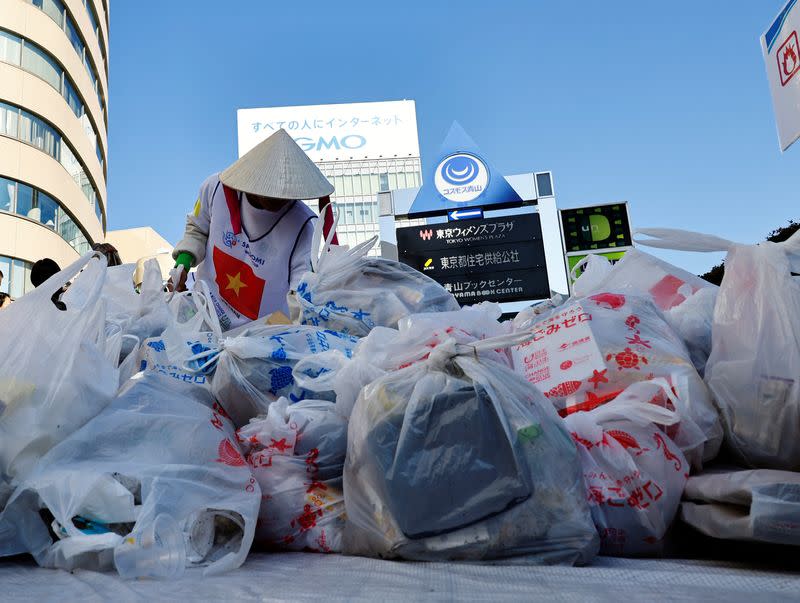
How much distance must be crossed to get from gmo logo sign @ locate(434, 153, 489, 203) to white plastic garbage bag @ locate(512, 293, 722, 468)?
358 inches

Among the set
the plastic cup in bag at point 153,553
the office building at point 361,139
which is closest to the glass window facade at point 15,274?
the plastic cup in bag at point 153,553

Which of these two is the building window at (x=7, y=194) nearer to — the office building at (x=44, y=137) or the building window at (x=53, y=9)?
the office building at (x=44, y=137)

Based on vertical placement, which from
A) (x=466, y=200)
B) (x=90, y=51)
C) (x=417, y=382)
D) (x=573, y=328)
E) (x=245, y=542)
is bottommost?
(x=245, y=542)

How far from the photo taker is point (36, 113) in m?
20.4

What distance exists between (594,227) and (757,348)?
830 cm

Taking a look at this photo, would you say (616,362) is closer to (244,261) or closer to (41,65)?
(244,261)

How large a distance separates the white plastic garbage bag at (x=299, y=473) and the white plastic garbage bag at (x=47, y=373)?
338 mm

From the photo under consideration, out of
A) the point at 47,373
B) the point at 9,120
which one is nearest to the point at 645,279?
the point at 47,373

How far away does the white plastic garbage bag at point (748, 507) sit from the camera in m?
1.08

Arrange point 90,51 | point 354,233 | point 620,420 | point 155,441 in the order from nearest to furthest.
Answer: point 155,441 < point 620,420 < point 90,51 < point 354,233

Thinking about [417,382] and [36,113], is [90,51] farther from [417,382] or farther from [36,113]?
[417,382]

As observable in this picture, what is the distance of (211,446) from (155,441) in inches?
4.1

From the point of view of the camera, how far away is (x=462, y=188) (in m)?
10.9

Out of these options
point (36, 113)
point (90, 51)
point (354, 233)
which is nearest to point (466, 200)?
point (36, 113)
